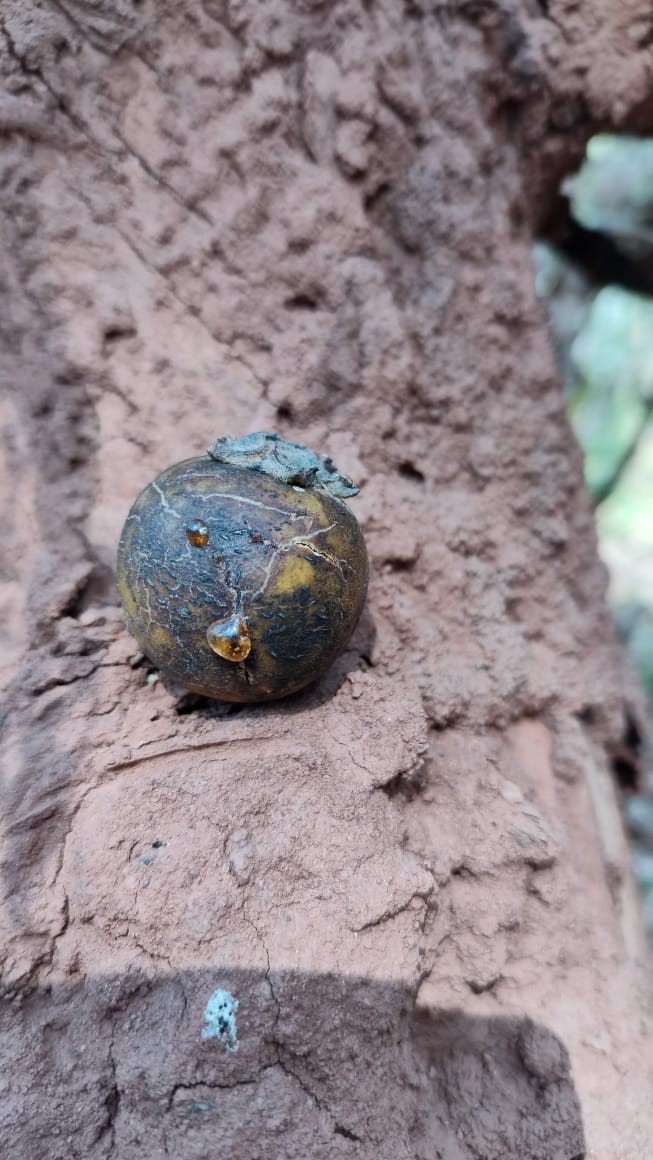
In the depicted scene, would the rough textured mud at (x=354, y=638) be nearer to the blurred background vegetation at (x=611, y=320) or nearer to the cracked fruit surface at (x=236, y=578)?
the cracked fruit surface at (x=236, y=578)

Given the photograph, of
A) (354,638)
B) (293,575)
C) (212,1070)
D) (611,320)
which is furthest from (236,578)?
(611,320)

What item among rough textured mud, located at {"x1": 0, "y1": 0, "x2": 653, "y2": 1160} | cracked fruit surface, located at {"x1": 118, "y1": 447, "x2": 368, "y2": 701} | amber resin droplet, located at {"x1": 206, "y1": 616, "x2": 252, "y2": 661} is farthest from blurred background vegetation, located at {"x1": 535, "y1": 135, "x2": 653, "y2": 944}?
amber resin droplet, located at {"x1": 206, "y1": 616, "x2": 252, "y2": 661}

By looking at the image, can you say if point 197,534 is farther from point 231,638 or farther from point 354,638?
point 354,638

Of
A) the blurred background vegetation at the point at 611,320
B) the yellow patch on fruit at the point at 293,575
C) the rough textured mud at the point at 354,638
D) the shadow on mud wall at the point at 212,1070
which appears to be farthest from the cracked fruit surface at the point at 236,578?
the blurred background vegetation at the point at 611,320

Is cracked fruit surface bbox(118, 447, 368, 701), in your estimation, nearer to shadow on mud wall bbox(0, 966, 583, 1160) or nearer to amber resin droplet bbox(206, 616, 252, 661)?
amber resin droplet bbox(206, 616, 252, 661)

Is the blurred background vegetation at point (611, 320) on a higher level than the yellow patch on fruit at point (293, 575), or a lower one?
higher

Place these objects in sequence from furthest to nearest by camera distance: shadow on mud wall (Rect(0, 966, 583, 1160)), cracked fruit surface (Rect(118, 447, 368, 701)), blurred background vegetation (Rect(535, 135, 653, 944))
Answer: blurred background vegetation (Rect(535, 135, 653, 944)), cracked fruit surface (Rect(118, 447, 368, 701)), shadow on mud wall (Rect(0, 966, 583, 1160))
